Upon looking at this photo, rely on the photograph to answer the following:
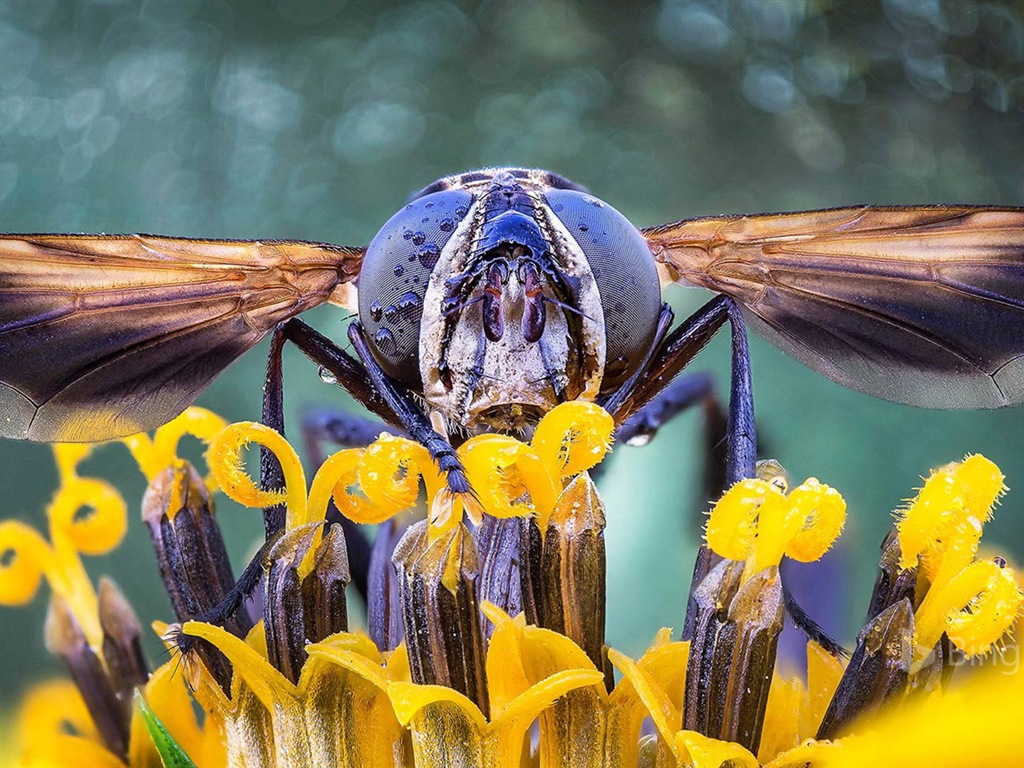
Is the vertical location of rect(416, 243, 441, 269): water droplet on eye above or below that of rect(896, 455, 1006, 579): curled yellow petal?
above

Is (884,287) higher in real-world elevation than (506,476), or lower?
higher

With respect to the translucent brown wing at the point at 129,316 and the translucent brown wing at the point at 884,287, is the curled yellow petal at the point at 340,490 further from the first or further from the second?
the translucent brown wing at the point at 884,287

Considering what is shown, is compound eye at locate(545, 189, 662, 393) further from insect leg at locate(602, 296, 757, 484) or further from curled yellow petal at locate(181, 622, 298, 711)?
curled yellow petal at locate(181, 622, 298, 711)

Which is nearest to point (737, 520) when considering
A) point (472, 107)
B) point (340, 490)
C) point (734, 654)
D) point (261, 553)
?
point (734, 654)

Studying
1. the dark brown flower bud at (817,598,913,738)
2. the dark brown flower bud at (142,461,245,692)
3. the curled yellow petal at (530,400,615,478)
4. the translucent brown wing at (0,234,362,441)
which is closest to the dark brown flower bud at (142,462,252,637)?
the dark brown flower bud at (142,461,245,692)

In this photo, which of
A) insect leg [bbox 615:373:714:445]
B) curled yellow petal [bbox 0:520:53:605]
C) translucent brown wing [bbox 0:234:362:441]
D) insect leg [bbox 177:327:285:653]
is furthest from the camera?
insect leg [bbox 615:373:714:445]

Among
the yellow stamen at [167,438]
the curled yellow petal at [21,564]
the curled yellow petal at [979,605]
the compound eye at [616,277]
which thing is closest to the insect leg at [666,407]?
the compound eye at [616,277]

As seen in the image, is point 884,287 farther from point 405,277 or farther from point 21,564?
point 21,564
